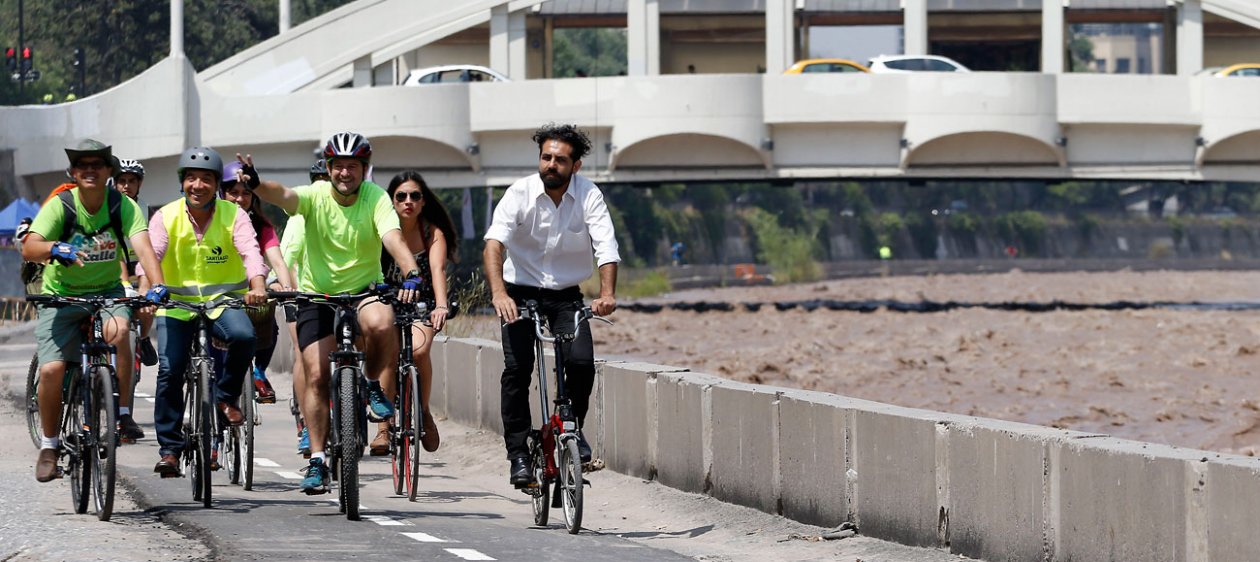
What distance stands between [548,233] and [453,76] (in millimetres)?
40150

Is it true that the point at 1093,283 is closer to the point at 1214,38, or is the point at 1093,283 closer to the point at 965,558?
the point at 1214,38

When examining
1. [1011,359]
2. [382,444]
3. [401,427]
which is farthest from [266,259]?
[1011,359]

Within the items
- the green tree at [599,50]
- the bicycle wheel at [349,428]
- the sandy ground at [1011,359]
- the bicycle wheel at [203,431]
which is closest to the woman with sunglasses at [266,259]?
the bicycle wheel at [203,431]

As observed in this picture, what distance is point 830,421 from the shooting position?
10.9 metres

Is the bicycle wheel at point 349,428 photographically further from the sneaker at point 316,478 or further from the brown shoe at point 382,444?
the brown shoe at point 382,444

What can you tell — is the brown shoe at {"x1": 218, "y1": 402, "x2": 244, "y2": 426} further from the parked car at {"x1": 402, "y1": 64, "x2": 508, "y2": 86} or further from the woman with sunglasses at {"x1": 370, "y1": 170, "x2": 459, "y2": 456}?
the parked car at {"x1": 402, "y1": 64, "x2": 508, "y2": 86}

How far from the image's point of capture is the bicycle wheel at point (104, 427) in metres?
10.2

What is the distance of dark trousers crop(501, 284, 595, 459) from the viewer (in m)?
10.5

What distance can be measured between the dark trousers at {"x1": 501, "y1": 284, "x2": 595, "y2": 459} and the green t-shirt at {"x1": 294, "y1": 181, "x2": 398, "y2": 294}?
908 millimetres

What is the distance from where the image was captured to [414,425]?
11750 mm

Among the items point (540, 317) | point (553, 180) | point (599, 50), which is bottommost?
point (540, 317)

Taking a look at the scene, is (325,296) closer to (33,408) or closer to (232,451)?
(232,451)

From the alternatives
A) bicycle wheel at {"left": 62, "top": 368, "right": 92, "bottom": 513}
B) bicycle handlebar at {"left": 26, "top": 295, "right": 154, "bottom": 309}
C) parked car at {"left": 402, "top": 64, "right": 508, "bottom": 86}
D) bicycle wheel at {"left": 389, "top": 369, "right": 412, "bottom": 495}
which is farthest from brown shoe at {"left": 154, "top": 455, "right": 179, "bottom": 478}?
parked car at {"left": 402, "top": 64, "right": 508, "bottom": 86}

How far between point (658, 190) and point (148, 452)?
93.8m
